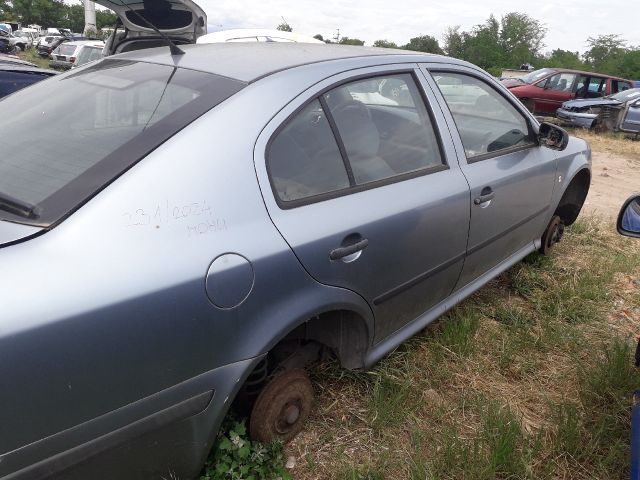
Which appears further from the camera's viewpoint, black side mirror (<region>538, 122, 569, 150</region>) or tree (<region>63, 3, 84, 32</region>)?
tree (<region>63, 3, 84, 32</region>)

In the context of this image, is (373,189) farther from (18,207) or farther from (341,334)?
(18,207)

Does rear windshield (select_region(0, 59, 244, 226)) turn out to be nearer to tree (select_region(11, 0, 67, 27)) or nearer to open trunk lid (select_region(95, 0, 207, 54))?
open trunk lid (select_region(95, 0, 207, 54))

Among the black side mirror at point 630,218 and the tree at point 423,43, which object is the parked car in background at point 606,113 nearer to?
the black side mirror at point 630,218

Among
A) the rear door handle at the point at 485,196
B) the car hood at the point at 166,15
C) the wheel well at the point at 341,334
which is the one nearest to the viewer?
the wheel well at the point at 341,334

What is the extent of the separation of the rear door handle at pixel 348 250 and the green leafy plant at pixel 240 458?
0.71 m

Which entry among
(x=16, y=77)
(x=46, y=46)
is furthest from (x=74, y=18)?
(x=16, y=77)

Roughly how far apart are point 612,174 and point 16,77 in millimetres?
8588

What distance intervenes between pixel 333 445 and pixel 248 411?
16.7 inches

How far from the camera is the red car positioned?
14117mm

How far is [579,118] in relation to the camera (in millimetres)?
12367

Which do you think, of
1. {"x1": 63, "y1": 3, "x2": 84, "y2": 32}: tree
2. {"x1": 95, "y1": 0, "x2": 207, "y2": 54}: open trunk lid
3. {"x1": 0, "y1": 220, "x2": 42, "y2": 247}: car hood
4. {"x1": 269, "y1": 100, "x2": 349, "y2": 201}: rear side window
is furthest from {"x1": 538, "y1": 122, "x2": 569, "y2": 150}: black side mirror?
{"x1": 63, "y1": 3, "x2": 84, "y2": 32}: tree

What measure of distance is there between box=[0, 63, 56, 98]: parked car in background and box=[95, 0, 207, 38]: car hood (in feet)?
3.73

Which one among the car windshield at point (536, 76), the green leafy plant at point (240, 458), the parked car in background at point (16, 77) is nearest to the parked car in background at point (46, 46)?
the car windshield at point (536, 76)

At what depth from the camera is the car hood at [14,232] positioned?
4.11 ft
